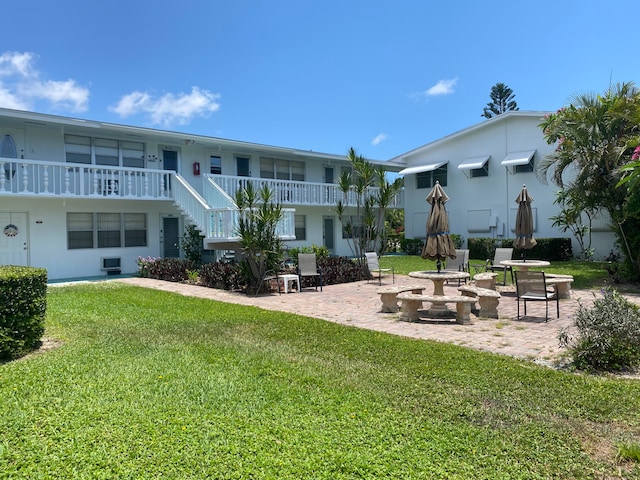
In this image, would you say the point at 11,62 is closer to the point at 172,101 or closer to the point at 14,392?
the point at 172,101

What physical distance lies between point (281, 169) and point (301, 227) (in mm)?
3031

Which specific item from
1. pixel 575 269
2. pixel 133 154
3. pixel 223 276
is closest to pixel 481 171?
pixel 575 269

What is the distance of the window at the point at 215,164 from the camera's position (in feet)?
65.1

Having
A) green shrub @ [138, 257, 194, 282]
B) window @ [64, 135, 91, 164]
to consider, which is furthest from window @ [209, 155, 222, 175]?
green shrub @ [138, 257, 194, 282]

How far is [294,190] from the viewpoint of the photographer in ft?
68.3

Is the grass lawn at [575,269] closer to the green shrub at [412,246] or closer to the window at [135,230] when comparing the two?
the green shrub at [412,246]

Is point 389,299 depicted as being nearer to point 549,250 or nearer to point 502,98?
point 549,250

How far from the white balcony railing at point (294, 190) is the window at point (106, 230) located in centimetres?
348

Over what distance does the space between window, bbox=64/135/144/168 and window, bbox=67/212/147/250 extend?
1954 mm

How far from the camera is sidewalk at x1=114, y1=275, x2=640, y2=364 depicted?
7078 millimetres

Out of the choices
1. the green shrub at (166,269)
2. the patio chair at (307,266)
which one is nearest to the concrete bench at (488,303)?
the patio chair at (307,266)

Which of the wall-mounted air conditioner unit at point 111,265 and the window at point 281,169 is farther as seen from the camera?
the window at point 281,169

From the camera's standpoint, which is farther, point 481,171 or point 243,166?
point 481,171

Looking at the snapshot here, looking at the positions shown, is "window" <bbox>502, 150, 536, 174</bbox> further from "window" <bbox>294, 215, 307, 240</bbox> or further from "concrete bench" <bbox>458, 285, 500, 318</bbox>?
"concrete bench" <bbox>458, 285, 500, 318</bbox>
